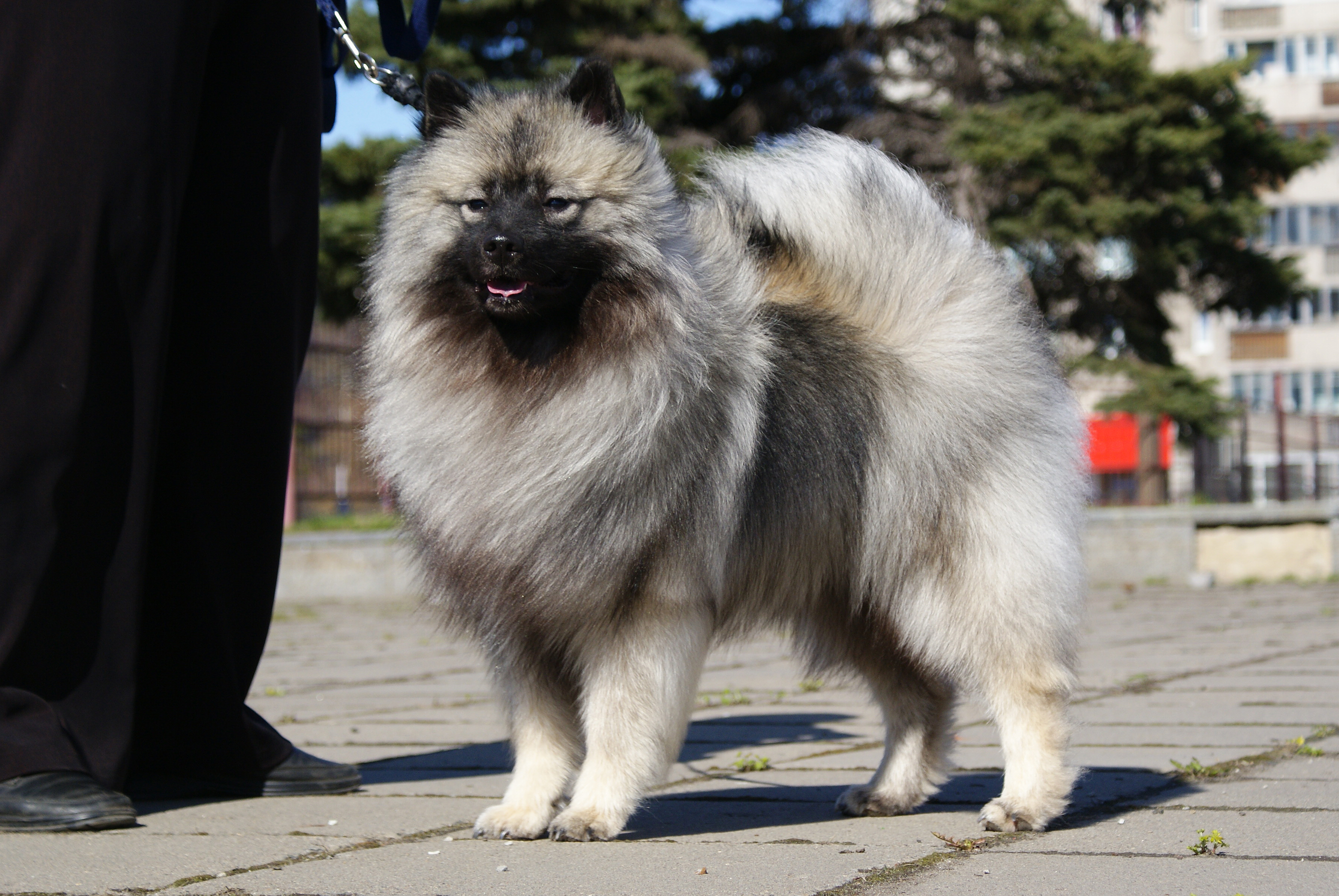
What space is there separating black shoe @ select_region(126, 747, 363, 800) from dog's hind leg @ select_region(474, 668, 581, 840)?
58 centimetres

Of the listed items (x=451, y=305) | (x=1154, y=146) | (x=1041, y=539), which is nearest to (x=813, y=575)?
(x=1041, y=539)

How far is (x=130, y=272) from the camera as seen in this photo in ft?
10.9

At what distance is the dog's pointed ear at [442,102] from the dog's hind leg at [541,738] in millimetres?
1232

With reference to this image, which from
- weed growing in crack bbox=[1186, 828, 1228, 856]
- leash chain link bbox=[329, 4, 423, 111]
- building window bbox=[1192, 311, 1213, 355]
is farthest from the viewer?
building window bbox=[1192, 311, 1213, 355]

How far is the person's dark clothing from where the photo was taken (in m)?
3.19

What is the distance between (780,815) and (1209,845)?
973mm

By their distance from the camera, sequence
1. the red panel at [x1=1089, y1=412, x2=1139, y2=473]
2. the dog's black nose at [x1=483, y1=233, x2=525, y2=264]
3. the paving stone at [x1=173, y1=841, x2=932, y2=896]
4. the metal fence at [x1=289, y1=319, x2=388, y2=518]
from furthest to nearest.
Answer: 1. the red panel at [x1=1089, y1=412, x2=1139, y2=473]
2. the metal fence at [x1=289, y1=319, x2=388, y2=518]
3. the dog's black nose at [x1=483, y1=233, x2=525, y2=264]
4. the paving stone at [x1=173, y1=841, x2=932, y2=896]

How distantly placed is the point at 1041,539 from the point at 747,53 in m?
16.6

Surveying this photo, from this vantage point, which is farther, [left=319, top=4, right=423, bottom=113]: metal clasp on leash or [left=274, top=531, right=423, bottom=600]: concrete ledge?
[left=274, top=531, right=423, bottom=600]: concrete ledge

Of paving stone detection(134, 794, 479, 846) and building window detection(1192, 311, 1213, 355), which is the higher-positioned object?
building window detection(1192, 311, 1213, 355)

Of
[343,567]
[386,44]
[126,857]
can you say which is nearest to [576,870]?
[126,857]

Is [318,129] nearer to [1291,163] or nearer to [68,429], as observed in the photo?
[68,429]

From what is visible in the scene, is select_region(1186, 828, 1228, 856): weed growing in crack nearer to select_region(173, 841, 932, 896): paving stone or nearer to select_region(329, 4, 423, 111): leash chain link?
select_region(173, 841, 932, 896): paving stone

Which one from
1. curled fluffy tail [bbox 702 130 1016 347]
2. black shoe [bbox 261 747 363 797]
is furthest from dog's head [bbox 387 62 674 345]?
black shoe [bbox 261 747 363 797]
